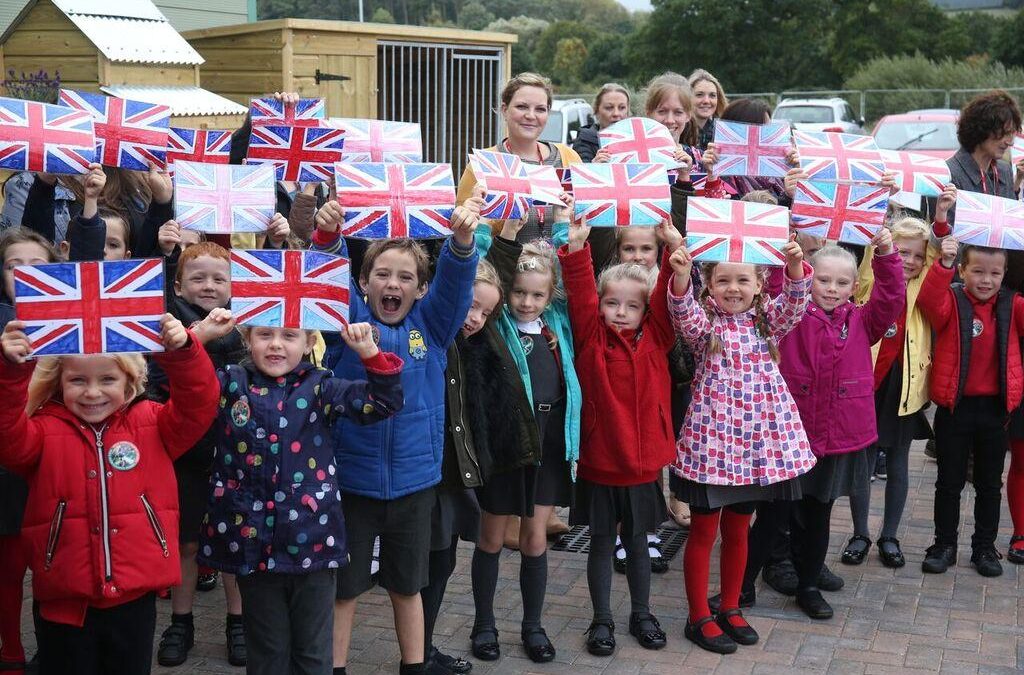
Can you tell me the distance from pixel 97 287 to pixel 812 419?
3.05 m

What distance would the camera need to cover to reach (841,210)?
505 cm

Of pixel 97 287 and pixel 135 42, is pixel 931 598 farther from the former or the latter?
pixel 135 42

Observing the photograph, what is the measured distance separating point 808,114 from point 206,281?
2084 centimetres

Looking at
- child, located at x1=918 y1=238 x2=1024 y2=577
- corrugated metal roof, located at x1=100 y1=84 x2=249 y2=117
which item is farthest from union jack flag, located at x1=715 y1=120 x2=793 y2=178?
corrugated metal roof, located at x1=100 y1=84 x2=249 y2=117

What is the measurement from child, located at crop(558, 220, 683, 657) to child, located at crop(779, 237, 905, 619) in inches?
26.4

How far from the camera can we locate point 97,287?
343cm

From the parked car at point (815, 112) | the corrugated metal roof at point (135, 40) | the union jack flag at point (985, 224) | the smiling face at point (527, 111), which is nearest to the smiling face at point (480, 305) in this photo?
the smiling face at point (527, 111)

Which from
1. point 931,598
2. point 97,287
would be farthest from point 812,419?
point 97,287

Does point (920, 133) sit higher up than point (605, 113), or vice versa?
point (920, 133)

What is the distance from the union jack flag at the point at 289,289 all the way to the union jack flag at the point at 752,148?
8.75 ft

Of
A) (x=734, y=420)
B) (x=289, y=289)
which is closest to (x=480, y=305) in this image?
(x=289, y=289)

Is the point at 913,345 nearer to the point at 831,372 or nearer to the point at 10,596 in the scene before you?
the point at 831,372

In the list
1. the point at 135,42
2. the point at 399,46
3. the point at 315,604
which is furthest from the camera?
the point at 399,46

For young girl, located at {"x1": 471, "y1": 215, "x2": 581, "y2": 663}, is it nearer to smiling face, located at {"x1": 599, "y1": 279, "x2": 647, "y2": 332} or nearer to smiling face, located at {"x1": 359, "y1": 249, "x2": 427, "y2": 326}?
smiling face, located at {"x1": 599, "y1": 279, "x2": 647, "y2": 332}
